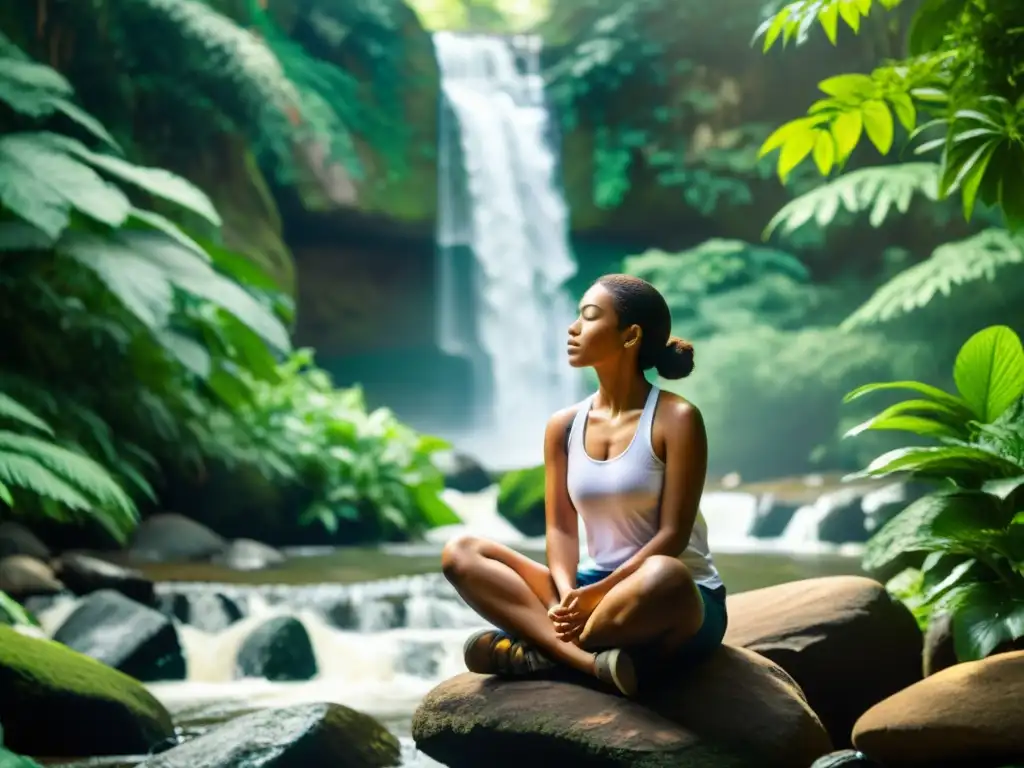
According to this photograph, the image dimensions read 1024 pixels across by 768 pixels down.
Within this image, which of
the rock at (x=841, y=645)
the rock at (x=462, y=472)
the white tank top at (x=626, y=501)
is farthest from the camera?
the rock at (x=462, y=472)

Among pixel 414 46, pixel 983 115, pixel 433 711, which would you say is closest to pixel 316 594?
pixel 433 711

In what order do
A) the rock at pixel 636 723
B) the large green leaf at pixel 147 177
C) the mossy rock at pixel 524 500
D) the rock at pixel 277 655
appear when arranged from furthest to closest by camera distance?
the mossy rock at pixel 524 500, the large green leaf at pixel 147 177, the rock at pixel 277 655, the rock at pixel 636 723

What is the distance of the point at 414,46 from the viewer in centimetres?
1653

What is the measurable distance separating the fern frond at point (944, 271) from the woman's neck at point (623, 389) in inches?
219

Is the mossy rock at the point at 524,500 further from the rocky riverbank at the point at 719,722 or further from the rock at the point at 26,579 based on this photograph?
the rocky riverbank at the point at 719,722

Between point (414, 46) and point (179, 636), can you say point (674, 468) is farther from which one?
point (414, 46)

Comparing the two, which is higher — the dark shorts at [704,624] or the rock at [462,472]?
the dark shorts at [704,624]

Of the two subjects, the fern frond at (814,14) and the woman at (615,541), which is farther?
the fern frond at (814,14)

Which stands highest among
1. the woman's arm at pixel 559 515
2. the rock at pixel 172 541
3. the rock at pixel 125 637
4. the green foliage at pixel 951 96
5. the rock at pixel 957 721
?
the green foliage at pixel 951 96

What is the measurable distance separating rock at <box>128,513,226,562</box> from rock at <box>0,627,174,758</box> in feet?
12.8

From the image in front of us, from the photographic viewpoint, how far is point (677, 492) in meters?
2.78

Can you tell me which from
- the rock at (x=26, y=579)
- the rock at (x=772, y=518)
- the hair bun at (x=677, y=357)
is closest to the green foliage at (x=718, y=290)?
the rock at (x=772, y=518)

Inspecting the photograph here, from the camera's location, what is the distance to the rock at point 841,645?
3.39m

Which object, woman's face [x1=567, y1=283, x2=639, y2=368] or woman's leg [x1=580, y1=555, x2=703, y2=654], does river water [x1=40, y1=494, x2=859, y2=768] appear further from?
woman's face [x1=567, y1=283, x2=639, y2=368]
